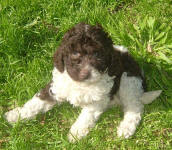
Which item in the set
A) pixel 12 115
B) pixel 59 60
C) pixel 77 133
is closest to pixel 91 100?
pixel 77 133

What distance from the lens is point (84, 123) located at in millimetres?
3455

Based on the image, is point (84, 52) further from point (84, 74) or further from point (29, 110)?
point (29, 110)

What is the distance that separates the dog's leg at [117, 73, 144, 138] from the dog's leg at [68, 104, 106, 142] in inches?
14.7

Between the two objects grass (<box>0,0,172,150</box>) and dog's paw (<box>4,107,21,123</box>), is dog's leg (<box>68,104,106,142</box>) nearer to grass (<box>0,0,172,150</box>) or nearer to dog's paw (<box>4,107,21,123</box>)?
grass (<box>0,0,172,150</box>)

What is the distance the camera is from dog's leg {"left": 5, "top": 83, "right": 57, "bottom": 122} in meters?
3.54

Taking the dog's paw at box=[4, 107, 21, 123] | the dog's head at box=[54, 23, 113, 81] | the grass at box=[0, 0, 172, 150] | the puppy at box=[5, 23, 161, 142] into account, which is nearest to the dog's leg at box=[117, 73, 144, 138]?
the puppy at box=[5, 23, 161, 142]

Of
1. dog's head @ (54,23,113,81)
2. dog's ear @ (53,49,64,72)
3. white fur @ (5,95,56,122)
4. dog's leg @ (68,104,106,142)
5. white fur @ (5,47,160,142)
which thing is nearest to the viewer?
dog's head @ (54,23,113,81)

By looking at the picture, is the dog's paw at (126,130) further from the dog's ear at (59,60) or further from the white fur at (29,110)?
the dog's ear at (59,60)

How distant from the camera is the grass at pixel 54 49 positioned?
3525mm

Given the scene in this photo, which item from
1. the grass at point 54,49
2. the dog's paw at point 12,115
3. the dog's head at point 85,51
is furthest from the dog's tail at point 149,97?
the dog's paw at point 12,115

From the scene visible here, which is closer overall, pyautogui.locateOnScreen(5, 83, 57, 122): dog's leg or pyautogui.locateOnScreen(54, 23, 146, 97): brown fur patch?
pyautogui.locateOnScreen(54, 23, 146, 97): brown fur patch

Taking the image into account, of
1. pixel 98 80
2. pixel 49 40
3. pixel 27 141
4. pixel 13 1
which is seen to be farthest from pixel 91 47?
pixel 13 1

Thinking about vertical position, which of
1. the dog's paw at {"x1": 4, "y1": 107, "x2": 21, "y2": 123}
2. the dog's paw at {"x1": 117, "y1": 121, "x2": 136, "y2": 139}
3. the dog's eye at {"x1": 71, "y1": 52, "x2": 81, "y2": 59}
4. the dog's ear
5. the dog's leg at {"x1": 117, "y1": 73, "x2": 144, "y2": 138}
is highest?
the dog's eye at {"x1": 71, "y1": 52, "x2": 81, "y2": 59}

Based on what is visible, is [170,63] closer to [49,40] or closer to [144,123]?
[144,123]
